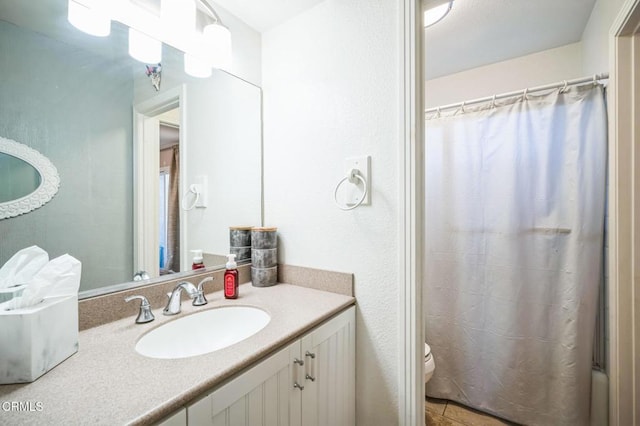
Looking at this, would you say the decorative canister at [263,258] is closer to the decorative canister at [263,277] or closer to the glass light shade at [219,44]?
the decorative canister at [263,277]

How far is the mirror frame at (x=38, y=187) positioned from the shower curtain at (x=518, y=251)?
1780 mm

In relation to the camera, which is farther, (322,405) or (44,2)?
(322,405)

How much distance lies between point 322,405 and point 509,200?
1447mm

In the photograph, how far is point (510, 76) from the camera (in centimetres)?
190

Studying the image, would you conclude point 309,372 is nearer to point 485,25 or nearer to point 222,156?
point 222,156

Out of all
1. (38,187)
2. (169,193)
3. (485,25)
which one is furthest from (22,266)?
(485,25)

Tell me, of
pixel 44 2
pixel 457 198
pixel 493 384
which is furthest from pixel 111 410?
pixel 493 384

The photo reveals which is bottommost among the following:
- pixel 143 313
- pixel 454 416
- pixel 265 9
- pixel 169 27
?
pixel 454 416

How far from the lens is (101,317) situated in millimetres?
808

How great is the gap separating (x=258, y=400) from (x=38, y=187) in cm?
85

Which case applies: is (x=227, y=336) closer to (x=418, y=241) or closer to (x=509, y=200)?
(x=418, y=241)

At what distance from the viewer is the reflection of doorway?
3.46ft

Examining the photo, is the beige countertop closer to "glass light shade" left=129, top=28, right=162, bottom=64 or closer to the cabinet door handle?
the cabinet door handle

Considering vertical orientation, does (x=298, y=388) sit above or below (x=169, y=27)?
below
